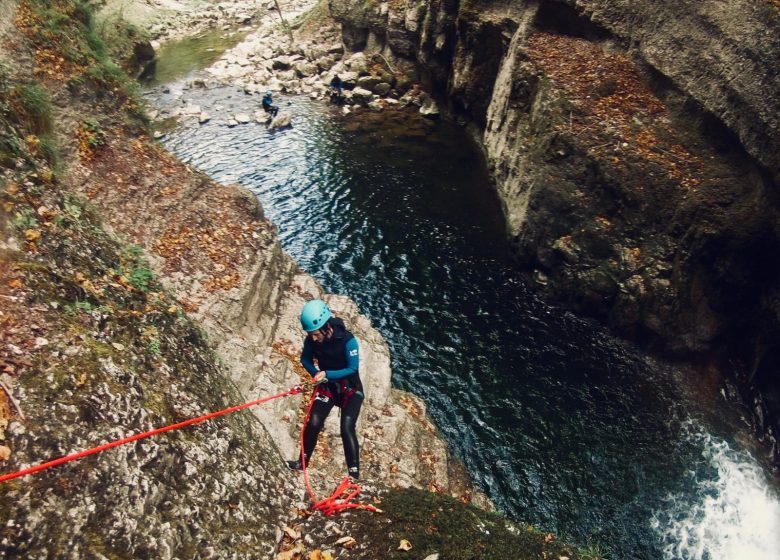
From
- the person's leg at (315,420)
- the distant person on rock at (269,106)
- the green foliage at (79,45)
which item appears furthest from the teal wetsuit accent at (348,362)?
the distant person on rock at (269,106)

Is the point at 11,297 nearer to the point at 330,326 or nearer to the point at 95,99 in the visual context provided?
the point at 330,326

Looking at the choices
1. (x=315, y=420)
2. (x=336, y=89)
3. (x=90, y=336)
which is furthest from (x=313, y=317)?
(x=336, y=89)

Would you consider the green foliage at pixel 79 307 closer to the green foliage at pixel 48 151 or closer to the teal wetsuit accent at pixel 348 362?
the teal wetsuit accent at pixel 348 362

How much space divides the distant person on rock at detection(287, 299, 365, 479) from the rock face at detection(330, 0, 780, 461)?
12.3m

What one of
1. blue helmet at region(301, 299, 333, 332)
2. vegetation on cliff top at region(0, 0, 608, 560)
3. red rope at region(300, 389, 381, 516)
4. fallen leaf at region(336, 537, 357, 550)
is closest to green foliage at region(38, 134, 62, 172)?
vegetation on cliff top at region(0, 0, 608, 560)

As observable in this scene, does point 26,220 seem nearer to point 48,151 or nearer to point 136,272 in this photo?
point 136,272

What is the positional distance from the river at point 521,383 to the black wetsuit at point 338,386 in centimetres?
641

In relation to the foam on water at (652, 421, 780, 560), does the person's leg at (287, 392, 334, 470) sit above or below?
above

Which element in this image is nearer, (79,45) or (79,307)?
(79,307)

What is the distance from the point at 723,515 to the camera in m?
12.5

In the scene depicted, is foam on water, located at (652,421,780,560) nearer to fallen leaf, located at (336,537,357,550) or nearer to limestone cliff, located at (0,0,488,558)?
limestone cliff, located at (0,0,488,558)

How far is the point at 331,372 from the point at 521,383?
9445 millimetres

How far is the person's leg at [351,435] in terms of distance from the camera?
7910mm

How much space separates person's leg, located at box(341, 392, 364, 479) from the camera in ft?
26.0
